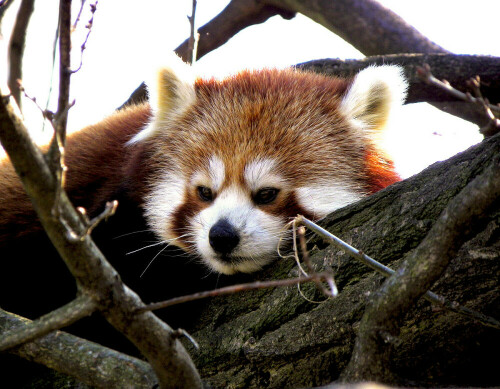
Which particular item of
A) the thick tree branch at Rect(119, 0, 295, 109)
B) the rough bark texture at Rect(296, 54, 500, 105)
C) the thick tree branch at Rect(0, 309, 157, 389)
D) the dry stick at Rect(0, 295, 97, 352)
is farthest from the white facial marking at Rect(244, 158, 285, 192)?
the thick tree branch at Rect(119, 0, 295, 109)

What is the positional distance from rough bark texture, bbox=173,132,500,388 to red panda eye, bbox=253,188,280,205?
0.65 meters

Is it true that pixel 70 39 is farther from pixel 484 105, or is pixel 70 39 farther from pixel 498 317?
pixel 498 317

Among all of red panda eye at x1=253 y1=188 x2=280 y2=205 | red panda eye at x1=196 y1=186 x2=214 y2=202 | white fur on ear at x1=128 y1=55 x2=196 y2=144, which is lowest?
red panda eye at x1=196 y1=186 x2=214 y2=202

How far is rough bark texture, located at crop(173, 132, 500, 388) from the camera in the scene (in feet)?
6.95

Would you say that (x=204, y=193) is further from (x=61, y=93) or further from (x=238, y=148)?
(x=61, y=93)

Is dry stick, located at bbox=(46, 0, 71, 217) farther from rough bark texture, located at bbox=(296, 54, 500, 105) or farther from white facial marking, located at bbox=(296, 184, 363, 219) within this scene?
rough bark texture, located at bbox=(296, 54, 500, 105)

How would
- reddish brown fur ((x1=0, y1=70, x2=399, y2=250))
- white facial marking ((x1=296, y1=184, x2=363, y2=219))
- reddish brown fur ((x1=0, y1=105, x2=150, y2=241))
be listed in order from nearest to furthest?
white facial marking ((x1=296, y1=184, x2=363, y2=219)) < reddish brown fur ((x1=0, y1=70, x2=399, y2=250)) < reddish brown fur ((x1=0, y1=105, x2=150, y2=241))

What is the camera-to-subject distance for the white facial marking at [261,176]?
3.03m

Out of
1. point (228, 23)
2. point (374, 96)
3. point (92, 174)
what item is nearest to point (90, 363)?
point (92, 174)

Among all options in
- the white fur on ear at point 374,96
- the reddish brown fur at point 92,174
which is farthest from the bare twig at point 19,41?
the white fur on ear at point 374,96

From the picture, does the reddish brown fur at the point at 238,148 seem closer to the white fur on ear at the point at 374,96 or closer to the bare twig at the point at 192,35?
the white fur on ear at the point at 374,96

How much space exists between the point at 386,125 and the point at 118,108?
2.31 metres

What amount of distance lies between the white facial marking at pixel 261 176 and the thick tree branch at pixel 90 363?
1297 millimetres

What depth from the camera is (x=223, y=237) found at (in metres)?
2.78
